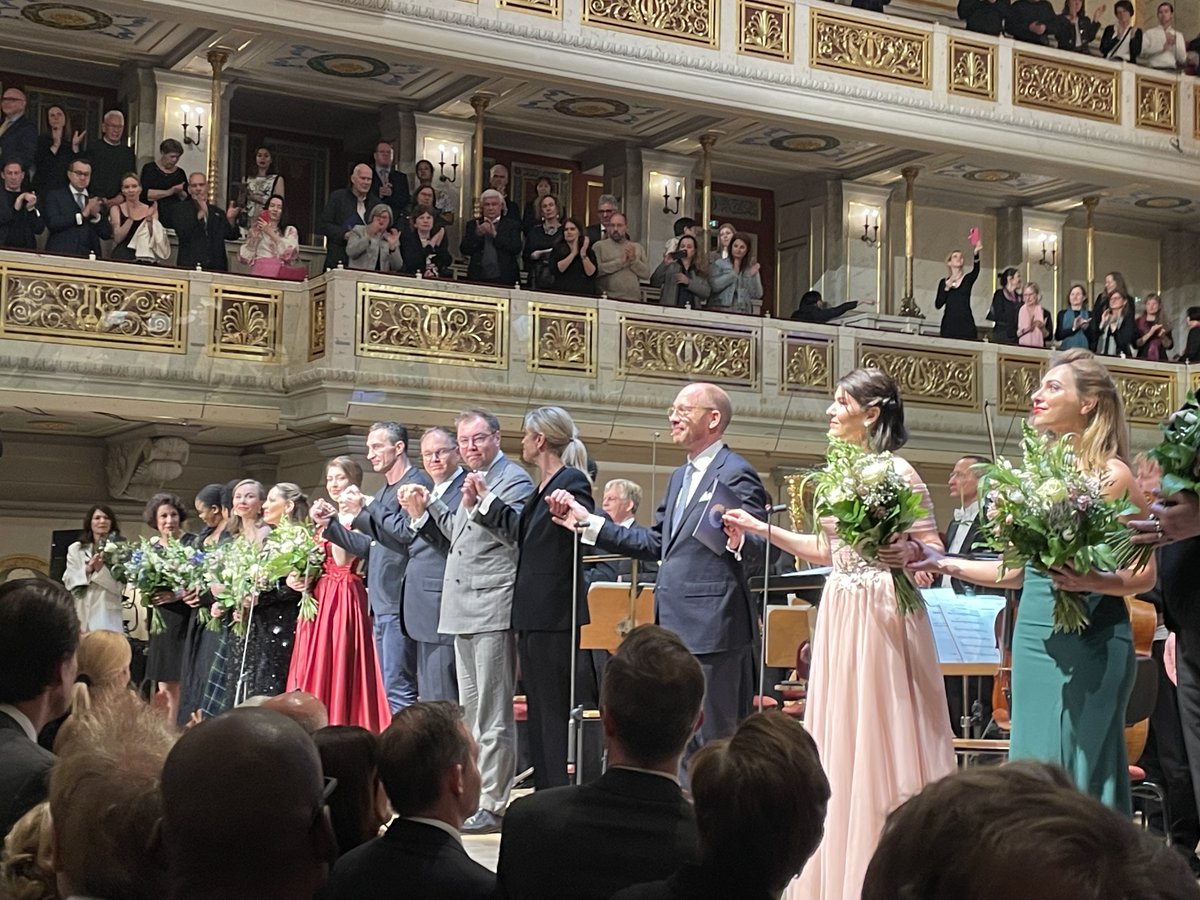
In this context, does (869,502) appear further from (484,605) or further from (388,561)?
(388,561)

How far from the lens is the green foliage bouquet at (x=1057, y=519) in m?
4.26

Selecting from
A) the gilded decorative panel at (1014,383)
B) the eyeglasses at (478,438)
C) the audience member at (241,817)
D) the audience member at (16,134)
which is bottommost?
the audience member at (241,817)

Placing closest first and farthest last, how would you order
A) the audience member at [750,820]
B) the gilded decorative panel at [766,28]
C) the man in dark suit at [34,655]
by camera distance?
the audience member at [750,820] → the man in dark suit at [34,655] → the gilded decorative panel at [766,28]

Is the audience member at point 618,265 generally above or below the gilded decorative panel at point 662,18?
below

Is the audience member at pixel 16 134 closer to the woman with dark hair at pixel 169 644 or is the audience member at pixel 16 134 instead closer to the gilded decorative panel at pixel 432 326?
the gilded decorative panel at pixel 432 326

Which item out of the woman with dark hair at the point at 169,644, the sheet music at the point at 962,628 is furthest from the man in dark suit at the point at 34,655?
the woman with dark hair at the point at 169,644

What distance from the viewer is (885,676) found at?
484 centimetres

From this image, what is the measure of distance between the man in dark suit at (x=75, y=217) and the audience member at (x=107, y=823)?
1173 cm

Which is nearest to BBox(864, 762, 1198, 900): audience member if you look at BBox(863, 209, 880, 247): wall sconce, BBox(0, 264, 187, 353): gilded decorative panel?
BBox(0, 264, 187, 353): gilded decorative panel

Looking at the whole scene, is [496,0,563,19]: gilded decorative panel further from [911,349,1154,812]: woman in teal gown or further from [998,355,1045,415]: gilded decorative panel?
[911,349,1154,812]: woman in teal gown

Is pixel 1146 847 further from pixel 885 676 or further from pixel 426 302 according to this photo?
pixel 426 302

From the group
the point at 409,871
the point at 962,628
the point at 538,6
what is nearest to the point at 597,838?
the point at 409,871

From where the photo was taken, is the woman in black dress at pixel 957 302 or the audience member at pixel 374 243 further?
the woman in black dress at pixel 957 302

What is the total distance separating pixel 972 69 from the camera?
17969mm
